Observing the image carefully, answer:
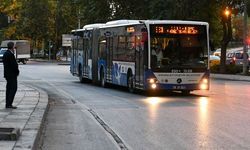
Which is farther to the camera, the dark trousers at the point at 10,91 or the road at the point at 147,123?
the dark trousers at the point at 10,91

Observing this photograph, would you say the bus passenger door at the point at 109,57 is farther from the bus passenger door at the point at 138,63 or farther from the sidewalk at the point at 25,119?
the sidewalk at the point at 25,119

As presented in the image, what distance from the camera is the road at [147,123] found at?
11.1 m

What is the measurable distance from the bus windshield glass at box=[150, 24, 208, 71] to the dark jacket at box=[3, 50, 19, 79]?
766cm

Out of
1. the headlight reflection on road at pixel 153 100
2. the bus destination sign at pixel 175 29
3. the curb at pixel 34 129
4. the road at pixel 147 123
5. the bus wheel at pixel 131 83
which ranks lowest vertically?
the road at pixel 147 123

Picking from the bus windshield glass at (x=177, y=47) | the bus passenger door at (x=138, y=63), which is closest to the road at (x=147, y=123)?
the bus passenger door at (x=138, y=63)

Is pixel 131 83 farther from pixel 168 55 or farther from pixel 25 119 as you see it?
pixel 25 119

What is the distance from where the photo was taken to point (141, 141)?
1134 cm

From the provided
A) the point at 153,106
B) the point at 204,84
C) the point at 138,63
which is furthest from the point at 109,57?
the point at 153,106

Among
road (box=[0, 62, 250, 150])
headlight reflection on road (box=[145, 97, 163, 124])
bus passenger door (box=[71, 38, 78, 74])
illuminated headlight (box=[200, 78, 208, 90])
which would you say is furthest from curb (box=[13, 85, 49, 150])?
bus passenger door (box=[71, 38, 78, 74])

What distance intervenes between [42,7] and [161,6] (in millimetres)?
44246

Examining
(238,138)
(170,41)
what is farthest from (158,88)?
(238,138)

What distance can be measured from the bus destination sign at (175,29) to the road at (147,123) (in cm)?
277

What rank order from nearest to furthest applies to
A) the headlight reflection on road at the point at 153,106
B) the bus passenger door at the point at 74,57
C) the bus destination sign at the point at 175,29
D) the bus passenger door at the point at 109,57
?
the headlight reflection on road at the point at 153,106, the bus destination sign at the point at 175,29, the bus passenger door at the point at 109,57, the bus passenger door at the point at 74,57

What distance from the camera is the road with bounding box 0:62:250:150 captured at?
36.4ft
